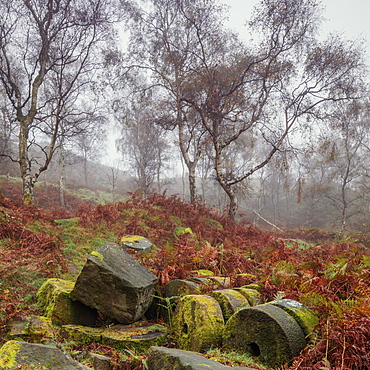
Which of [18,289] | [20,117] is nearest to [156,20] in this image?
[20,117]

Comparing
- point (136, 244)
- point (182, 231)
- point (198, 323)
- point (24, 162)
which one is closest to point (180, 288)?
point (198, 323)

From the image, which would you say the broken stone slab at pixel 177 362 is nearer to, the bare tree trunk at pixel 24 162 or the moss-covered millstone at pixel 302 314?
the moss-covered millstone at pixel 302 314

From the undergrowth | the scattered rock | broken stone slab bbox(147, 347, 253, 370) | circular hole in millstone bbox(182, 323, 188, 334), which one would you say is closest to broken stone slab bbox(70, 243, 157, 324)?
the undergrowth

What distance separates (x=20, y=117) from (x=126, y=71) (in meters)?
6.78

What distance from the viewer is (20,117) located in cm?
1130

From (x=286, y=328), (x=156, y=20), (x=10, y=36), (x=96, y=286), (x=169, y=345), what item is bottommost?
(x=169, y=345)

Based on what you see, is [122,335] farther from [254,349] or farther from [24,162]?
[24,162]

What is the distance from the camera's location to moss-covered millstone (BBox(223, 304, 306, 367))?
231cm

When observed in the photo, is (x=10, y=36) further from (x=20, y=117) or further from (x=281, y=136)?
(x=281, y=136)

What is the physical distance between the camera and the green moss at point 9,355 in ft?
5.89

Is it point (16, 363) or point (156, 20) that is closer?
point (16, 363)

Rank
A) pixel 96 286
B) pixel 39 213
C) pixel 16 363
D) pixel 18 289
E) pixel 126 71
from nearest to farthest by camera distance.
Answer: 1. pixel 16 363
2. pixel 96 286
3. pixel 18 289
4. pixel 39 213
5. pixel 126 71

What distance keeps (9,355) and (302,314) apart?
9.16 ft

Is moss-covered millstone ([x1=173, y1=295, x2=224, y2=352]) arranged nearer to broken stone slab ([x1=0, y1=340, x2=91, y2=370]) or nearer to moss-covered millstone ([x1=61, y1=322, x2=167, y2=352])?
moss-covered millstone ([x1=61, y1=322, x2=167, y2=352])
